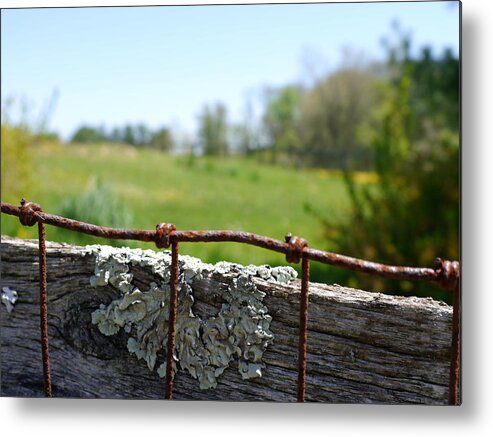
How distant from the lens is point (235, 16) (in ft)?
8.61

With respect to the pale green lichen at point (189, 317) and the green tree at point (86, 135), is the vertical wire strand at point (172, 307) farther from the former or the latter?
the green tree at point (86, 135)

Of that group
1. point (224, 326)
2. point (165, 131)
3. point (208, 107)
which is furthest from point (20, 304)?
point (208, 107)

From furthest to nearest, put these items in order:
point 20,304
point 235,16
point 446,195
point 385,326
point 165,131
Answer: point 165,131, point 446,195, point 235,16, point 20,304, point 385,326

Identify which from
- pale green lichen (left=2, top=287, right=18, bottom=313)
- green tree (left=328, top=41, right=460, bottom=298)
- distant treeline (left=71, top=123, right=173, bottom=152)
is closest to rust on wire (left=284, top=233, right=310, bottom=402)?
pale green lichen (left=2, top=287, right=18, bottom=313)

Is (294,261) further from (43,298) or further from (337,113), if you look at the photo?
(337,113)

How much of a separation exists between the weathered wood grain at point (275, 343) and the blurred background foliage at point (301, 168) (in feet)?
3.86

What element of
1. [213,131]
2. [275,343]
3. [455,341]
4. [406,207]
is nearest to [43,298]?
[275,343]

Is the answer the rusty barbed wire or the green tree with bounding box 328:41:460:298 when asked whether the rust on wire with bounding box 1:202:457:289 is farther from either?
the green tree with bounding box 328:41:460:298

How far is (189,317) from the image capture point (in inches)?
43.2

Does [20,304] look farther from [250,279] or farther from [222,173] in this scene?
[222,173]

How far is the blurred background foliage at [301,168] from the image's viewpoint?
3.40m

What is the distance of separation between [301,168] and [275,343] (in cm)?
763

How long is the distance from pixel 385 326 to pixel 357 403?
6.5 inches

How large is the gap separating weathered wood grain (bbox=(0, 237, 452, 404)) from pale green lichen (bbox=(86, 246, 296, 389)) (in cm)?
1
